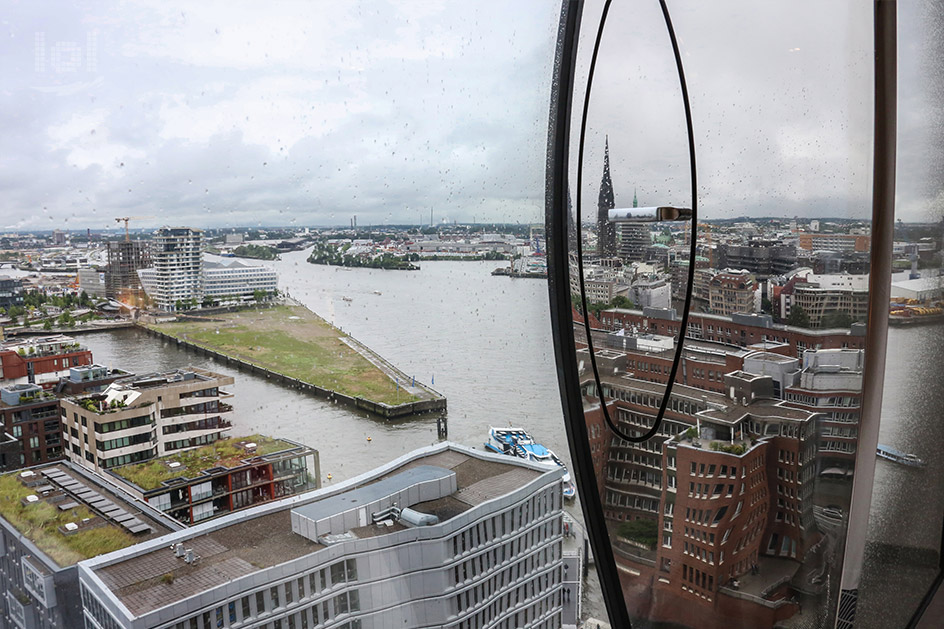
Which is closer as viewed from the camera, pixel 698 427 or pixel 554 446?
pixel 698 427

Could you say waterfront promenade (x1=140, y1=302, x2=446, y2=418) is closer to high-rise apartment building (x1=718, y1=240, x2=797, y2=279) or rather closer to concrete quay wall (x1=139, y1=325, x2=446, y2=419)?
concrete quay wall (x1=139, y1=325, x2=446, y2=419)

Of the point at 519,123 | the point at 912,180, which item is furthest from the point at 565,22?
the point at 912,180

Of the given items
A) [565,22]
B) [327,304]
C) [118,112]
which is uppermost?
[565,22]

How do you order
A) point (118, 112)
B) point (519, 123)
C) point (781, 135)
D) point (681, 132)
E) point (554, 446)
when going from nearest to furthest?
point (118, 112) → point (781, 135) → point (681, 132) → point (519, 123) → point (554, 446)

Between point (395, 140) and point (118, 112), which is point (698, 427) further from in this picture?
point (118, 112)

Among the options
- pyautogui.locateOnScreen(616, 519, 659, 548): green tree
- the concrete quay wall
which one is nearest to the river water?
the concrete quay wall

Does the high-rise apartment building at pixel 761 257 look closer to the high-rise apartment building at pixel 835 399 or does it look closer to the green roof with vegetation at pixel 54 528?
the high-rise apartment building at pixel 835 399
